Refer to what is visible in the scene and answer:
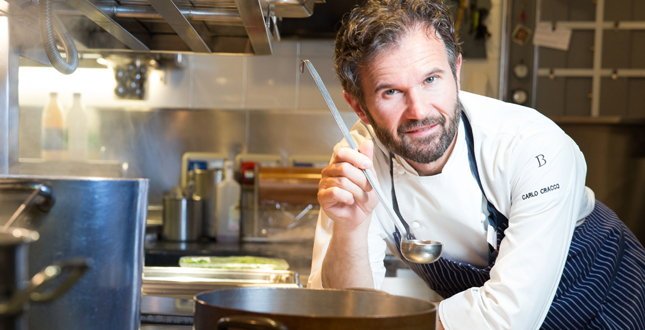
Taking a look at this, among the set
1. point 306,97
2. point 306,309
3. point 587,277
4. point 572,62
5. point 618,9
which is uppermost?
point 618,9

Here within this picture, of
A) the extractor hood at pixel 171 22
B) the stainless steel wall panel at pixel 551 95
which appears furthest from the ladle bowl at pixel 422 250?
the stainless steel wall panel at pixel 551 95

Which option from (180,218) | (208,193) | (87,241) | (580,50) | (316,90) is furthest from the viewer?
(580,50)

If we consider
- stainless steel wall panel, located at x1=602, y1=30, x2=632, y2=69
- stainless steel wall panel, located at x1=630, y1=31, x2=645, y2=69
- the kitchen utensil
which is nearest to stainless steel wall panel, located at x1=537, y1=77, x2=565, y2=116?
stainless steel wall panel, located at x1=602, y1=30, x2=632, y2=69

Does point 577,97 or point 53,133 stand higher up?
point 577,97

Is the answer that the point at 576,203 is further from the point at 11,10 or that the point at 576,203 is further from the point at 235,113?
the point at 235,113

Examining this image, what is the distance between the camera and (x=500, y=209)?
1.63 meters

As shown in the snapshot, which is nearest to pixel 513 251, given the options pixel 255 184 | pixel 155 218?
pixel 255 184

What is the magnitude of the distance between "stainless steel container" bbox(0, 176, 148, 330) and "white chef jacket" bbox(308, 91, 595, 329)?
85 centimetres

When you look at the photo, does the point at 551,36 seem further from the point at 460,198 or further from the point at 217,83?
the point at 460,198

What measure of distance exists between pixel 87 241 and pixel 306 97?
11.2 ft

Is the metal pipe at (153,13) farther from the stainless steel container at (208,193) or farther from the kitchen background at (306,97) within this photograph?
the kitchen background at (306,97)

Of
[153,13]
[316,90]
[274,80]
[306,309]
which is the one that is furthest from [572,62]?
[306,309]

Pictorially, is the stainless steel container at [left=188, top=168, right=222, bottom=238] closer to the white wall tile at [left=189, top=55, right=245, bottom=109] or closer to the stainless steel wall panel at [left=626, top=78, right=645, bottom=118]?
the white wall tile at [left=189, top=55, right=245, bottom=109]

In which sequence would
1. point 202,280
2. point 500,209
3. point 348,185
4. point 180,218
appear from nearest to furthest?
point 348,185 → point 500,209 → point 202,280 → point 180,218
